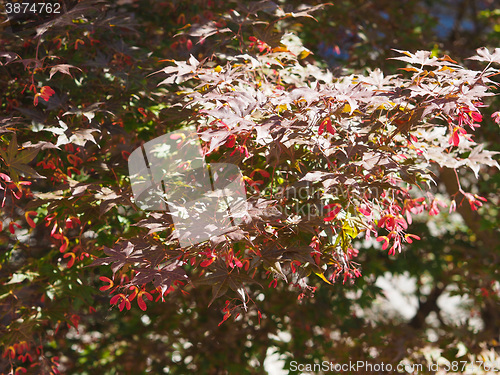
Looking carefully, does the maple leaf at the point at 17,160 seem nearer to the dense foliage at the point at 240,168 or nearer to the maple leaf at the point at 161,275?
the dense foliage at the point at 240,168

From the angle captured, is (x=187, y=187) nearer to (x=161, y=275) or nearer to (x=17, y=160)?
(x=161, y=275)

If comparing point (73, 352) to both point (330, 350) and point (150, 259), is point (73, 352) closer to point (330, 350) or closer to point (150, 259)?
point (330, 350)

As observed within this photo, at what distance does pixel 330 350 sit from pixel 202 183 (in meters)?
1.97

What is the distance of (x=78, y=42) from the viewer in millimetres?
2256

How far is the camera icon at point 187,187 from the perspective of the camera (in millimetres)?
1577

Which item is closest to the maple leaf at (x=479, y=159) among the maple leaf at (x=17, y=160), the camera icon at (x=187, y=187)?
the camera icon at (x=187, y=187)

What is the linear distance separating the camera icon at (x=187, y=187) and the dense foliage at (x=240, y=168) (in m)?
0.06

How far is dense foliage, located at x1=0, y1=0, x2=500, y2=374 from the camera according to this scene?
1.59 m

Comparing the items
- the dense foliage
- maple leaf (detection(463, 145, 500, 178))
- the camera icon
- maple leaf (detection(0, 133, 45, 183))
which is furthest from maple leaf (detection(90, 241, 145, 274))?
maple leaf (detection(463, 145, 500, 178))

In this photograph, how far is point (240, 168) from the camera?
183cm

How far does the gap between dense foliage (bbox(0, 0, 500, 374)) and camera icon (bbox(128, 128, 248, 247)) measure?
2.3 inches

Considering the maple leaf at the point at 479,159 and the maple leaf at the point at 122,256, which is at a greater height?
the maple leaf at the point at 479,159

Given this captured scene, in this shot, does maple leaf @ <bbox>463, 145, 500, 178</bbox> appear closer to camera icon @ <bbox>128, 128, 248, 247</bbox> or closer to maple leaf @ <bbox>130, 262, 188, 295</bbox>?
camera icon @ <bbox>128, 128, 248, 247</bbox>

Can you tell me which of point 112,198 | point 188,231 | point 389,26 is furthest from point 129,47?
point 389,26
